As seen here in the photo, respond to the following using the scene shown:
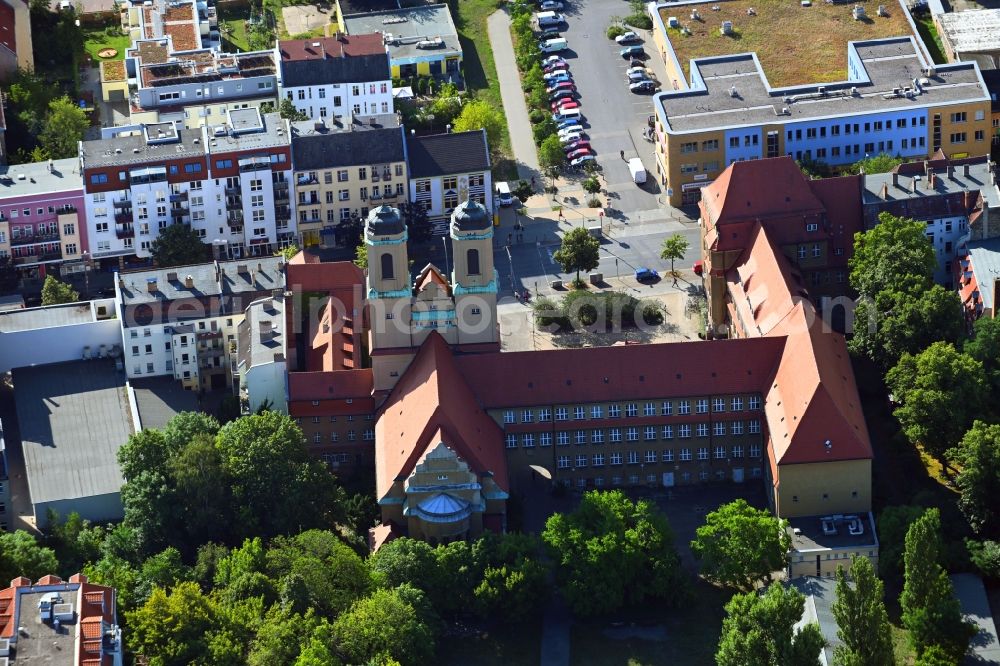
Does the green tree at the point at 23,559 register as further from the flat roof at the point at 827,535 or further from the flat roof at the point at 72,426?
the flat roof at the point at 827,535

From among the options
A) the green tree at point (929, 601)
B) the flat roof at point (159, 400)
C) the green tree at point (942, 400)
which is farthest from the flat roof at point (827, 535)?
the flat roof at point (159, 400)

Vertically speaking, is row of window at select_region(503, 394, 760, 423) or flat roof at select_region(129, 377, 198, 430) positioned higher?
row of window at select_region(503, 394, 760, 423)

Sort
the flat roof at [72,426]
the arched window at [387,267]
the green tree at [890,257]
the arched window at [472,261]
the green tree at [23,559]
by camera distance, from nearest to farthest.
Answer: the green tree at [23,559]
the arched window at [387,267]
the arched window at [472,261]
the flat roof at [72,426]
the green tree at [890,257]

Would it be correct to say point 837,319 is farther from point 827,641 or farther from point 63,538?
point 63,538

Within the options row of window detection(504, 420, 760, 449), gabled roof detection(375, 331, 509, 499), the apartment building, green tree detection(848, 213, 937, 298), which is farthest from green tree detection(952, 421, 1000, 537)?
the apartment building

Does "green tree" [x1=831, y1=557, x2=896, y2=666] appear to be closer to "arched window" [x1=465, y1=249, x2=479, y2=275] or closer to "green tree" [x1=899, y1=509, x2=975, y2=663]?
"green tree" [x1=899, y1=509, x2=975, y2=663]

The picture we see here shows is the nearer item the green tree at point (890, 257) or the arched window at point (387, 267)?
the arched window at point (387, 267)

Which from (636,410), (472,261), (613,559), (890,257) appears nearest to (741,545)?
(613,559)
